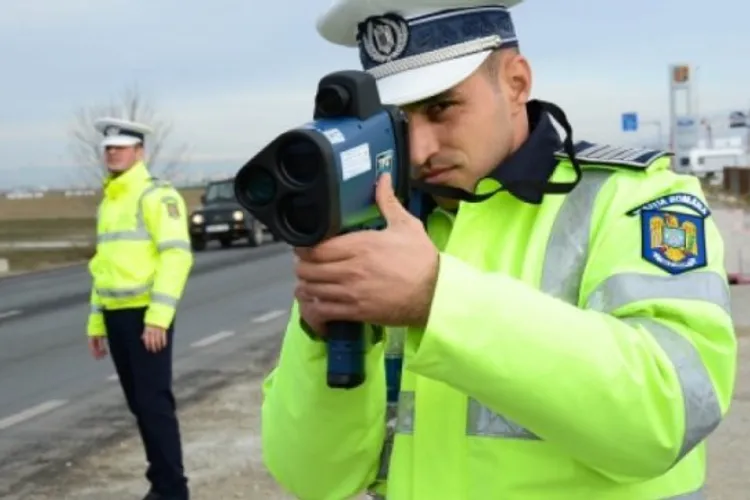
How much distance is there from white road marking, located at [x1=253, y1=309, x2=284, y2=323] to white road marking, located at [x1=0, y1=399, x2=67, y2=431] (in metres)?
4.85

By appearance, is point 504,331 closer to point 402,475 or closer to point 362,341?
point 362,341

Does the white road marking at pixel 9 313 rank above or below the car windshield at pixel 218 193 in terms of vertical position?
above

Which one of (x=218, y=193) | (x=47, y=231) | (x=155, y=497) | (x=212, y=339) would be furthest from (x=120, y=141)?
(x=47, y=231)

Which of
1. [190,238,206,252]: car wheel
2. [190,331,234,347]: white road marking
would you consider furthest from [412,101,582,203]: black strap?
[190,238,206,252]: car wheel

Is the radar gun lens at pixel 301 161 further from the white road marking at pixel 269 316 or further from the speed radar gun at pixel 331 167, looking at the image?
the white road marking at pixel 269 316

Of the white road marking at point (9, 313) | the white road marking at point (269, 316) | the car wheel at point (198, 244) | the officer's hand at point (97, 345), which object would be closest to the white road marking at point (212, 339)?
the white road marking at point (269, 316)

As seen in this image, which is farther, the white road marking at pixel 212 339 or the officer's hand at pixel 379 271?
the white road marking at pixel 212 339

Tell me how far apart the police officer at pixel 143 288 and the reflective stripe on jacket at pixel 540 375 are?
384cm

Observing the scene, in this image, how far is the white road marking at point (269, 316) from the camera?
1386 centimetres

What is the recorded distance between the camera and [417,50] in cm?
193

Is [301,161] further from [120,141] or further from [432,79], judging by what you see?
[120,141]

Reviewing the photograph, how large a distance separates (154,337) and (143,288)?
1.08 ft

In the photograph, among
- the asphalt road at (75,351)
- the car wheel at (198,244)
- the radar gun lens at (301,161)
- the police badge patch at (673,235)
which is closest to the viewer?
the radar gun lens at (301,161)

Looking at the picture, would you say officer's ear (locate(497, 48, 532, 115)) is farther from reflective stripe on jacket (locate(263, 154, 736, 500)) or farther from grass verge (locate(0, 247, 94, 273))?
grass verge (locate(0, 247, 94, 273))
